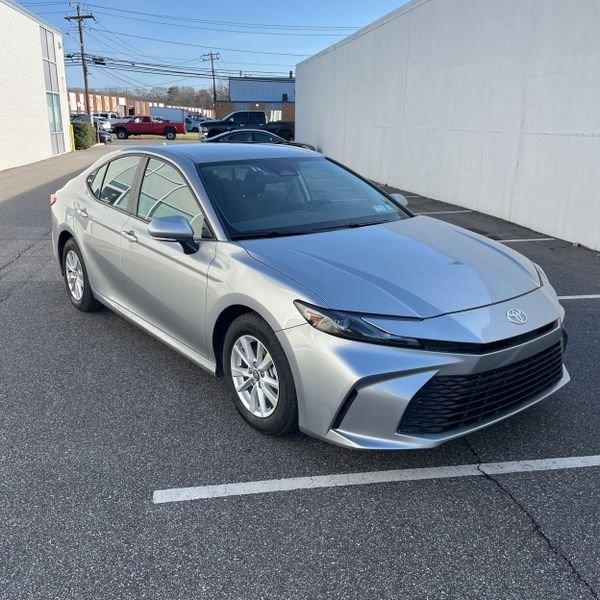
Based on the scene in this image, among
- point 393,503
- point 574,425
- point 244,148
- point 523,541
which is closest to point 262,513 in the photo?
point 393,503

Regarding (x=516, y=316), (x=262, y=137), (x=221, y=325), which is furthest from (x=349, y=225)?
(x=262, y=137)

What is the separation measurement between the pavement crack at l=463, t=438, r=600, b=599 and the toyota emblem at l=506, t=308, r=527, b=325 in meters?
0.80

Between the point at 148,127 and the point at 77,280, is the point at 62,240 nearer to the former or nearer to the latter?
the point at 77,280

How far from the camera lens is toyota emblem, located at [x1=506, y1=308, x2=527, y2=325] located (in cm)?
288

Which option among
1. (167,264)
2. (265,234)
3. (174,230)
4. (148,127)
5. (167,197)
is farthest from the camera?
(148,127)

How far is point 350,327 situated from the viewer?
272 cm

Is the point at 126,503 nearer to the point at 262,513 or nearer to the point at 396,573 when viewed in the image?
the point at 262,513

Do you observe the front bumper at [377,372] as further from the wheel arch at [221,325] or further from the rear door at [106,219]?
the rear door at [106,219]

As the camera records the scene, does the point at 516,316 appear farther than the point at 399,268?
No

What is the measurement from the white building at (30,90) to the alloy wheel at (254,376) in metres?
19.6

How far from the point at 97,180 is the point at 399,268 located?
3.14 meters

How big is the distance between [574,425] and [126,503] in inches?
102

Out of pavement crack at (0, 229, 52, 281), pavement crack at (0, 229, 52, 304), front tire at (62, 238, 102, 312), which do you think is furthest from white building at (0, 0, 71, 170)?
front tire at (62, 238, 102, 312)

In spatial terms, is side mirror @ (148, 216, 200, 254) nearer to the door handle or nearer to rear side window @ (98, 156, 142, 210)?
the door handle
